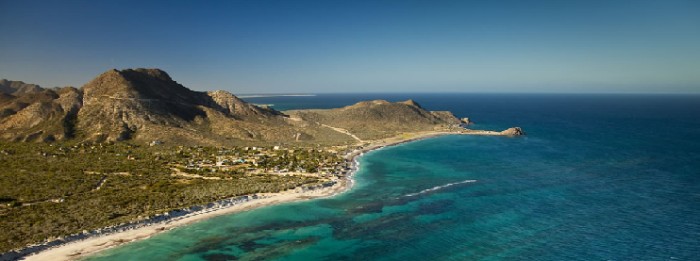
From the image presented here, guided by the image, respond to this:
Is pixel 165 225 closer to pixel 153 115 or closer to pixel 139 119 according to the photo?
pixel 139 119

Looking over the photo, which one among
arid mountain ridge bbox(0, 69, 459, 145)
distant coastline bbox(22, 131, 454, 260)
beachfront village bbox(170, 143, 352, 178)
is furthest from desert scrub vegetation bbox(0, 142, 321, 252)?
arid mountain ridge bbox(0, 69, 459, 145)

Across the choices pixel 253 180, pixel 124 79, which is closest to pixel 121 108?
pixel 124 79

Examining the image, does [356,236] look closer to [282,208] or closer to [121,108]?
[282,208]

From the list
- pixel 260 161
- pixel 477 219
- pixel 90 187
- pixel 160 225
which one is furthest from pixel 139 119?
pixel 477 219

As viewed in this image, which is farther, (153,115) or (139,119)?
(153,115)

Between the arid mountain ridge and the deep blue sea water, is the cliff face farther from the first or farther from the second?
the deep blue sea water

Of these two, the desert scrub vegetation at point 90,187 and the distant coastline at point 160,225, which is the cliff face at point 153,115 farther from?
the distant coastline at point 160,225
